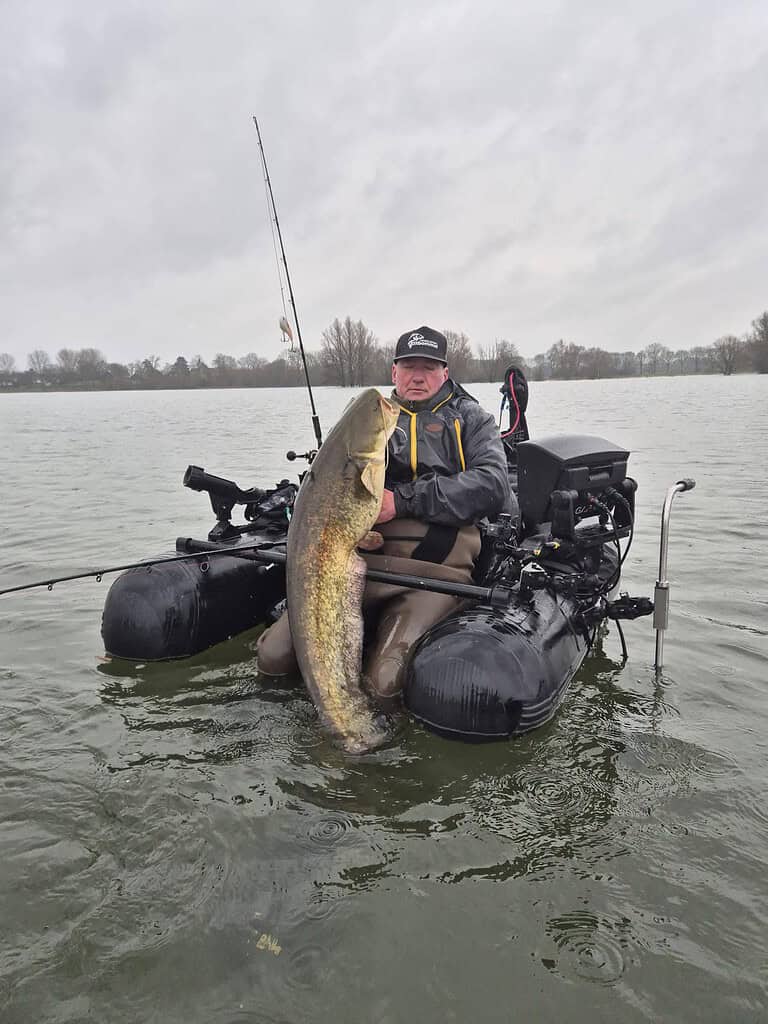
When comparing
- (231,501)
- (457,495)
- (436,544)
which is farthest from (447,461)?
(231,501)

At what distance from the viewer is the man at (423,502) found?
13.7 ft

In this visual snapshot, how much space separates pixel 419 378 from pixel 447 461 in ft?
1.96

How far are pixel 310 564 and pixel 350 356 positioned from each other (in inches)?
2545

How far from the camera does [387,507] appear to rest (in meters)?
4.09

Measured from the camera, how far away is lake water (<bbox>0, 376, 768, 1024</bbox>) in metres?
2.41

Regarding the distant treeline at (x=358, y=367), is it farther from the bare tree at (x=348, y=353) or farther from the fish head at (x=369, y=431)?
the fish head at (x=369, y=431)

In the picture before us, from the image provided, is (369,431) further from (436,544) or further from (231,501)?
(231,501)

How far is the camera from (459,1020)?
2297 mm

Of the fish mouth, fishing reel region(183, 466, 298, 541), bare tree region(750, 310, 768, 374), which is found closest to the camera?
the fish mouth

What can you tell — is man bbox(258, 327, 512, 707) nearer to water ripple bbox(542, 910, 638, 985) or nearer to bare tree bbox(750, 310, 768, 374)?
water ripple bbox(542, 910, 638, 985)

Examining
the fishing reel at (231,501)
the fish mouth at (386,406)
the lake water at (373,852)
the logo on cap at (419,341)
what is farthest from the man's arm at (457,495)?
the fishing reel at (231,501)

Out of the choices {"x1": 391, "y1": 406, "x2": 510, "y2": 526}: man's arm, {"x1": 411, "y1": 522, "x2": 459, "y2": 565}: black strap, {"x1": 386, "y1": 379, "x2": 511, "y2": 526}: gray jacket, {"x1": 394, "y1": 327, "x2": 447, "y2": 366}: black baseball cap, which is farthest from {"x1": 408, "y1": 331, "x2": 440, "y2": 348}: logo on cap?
{"x1": 411, "y1": 522, "x2": 459, "y2": 565}: black strap

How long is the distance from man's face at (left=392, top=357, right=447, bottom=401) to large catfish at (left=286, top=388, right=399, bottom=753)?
100 cm

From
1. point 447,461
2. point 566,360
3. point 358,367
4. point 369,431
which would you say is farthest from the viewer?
point 566,360
